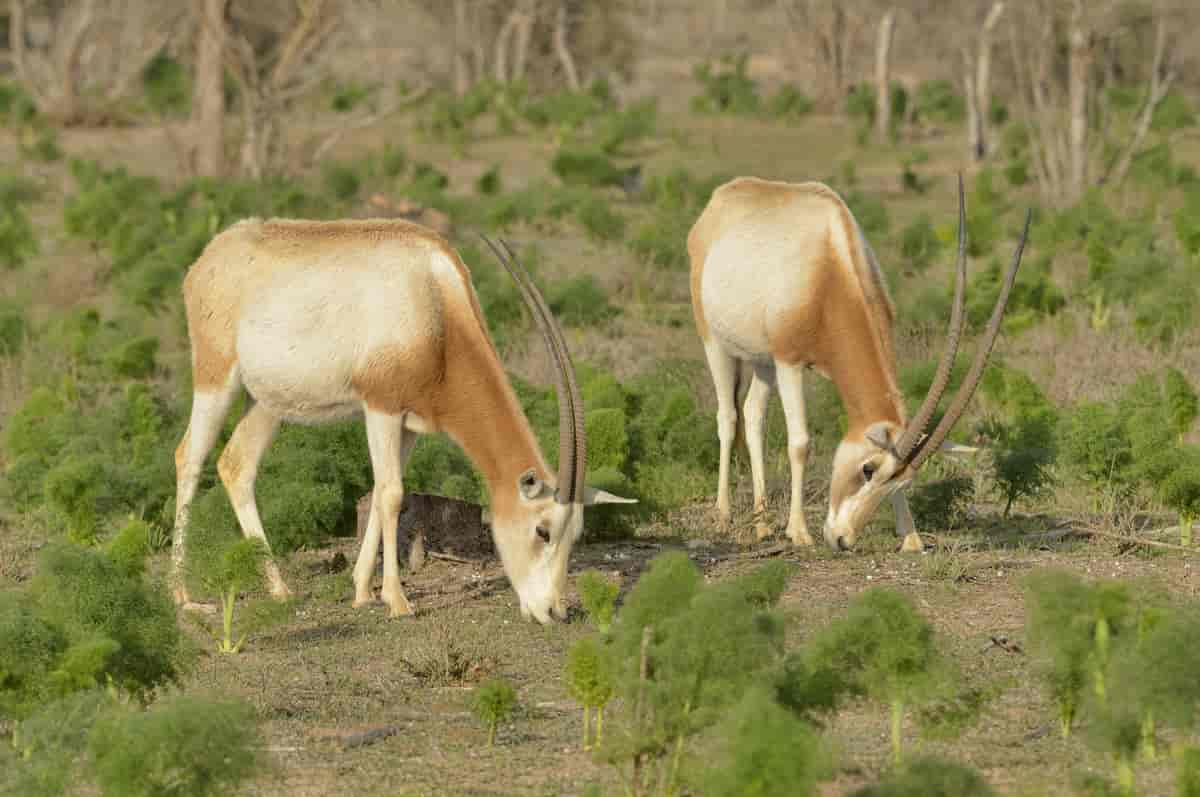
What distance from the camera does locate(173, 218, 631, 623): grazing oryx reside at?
24.5 feet

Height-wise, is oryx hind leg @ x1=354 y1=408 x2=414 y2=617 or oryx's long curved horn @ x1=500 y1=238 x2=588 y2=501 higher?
oryx's long curved horn @ x1=500 y1=238 x2=588 y2=501

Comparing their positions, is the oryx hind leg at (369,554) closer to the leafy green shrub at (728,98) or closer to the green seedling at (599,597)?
the green seedling at (599,597)

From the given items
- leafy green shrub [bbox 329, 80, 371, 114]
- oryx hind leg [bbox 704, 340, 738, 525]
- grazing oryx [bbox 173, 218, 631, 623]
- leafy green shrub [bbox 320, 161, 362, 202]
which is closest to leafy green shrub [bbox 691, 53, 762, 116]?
leafy green shrub [bbox 329, 80, 371, 114]

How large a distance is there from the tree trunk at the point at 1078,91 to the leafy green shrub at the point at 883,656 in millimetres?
15323

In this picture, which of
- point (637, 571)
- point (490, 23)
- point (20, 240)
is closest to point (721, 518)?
point (637, 571)

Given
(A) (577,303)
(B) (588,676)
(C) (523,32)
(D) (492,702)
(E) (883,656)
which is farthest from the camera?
(C) (523,32)

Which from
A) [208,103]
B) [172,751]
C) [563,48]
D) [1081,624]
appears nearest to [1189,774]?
[1081,624]

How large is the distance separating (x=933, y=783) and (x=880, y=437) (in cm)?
362

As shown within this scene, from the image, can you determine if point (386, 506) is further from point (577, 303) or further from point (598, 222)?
point (598, 222)

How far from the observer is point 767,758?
4.55 meters

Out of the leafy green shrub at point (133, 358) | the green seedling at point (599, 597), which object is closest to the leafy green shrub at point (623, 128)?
the leafy green shrub at point (133, 358)

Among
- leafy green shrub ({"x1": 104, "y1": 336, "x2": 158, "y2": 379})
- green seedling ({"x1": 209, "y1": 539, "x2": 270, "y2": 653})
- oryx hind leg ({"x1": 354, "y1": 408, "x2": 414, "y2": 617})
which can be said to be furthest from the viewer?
leafy green shrub ({"x1": 104, "y1": 336, "x2": 158, "y2": 379})

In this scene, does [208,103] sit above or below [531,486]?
below

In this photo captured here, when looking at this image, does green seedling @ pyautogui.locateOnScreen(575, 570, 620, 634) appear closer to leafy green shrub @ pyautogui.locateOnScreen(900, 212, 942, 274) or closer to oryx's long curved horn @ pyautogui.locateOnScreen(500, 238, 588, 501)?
oryx's long curved horn @ pyautogui.locateOnScreen(500, 238, 588, 501)
